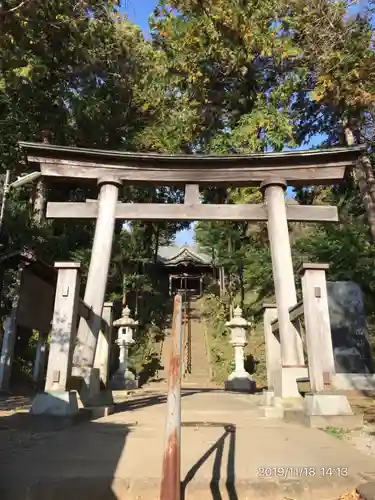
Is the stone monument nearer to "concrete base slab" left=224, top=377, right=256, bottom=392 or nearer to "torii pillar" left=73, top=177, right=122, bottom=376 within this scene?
"concrete base slab" left=224, top=377, right=256, bottom=392

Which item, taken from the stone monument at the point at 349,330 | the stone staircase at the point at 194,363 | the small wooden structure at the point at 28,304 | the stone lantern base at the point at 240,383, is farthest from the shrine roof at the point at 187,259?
the stone monument at the point at 349,330

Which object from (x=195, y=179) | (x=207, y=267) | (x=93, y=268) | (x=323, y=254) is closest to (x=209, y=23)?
(x=323, y=254)

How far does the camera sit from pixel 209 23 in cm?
1497

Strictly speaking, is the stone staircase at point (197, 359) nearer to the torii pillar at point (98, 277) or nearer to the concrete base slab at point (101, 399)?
the concrete base slab at point (101, 399)

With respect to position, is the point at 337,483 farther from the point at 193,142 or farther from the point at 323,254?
the point at 193,142

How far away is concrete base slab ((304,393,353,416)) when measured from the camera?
4.86 meters

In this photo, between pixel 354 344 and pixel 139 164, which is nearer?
pixel 139 164

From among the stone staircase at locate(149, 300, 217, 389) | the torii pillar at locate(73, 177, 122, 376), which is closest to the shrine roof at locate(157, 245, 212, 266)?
the stone staircase at locate(149, 300, 217, 389)

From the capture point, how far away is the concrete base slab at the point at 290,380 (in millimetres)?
5891

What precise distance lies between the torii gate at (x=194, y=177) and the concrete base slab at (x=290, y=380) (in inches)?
60.2

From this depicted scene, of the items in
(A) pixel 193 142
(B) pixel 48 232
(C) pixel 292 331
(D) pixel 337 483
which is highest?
(A) pixel 193 142

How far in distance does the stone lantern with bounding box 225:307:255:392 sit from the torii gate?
6.77 metres

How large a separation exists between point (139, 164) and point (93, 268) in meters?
2.05

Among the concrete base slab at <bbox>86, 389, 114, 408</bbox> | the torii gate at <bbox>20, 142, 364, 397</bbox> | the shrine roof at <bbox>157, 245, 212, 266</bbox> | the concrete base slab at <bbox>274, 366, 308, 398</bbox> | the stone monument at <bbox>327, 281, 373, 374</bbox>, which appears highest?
the shrine roof at <bbox>157, 245, 212, 266</bbox>
